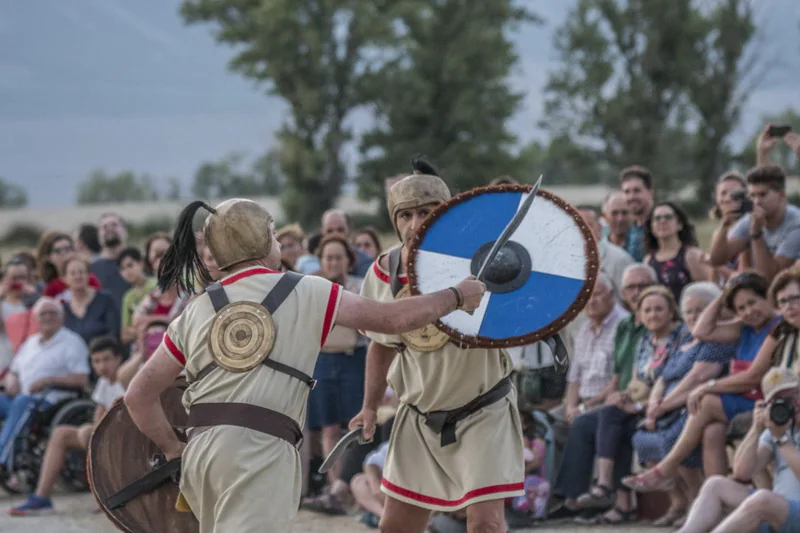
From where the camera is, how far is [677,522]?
7438 millimetres

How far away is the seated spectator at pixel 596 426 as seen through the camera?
778 centimetres

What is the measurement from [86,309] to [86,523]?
244cm

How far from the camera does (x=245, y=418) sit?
3949mm

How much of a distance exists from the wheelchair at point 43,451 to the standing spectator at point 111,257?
5.25 feet

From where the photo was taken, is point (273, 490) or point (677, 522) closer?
point (273, 490)

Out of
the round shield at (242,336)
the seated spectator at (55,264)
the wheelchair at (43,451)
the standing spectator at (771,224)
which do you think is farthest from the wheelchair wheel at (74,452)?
the round shield at (242,336)

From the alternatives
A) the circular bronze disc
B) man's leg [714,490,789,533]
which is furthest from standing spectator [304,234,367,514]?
the circular bronze disc

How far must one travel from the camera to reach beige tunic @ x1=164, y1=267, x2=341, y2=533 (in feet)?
12.8

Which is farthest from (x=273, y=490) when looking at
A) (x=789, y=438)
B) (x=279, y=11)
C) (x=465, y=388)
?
(x=279, y=11)

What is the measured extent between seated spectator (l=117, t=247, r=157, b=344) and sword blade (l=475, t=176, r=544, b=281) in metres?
5.95

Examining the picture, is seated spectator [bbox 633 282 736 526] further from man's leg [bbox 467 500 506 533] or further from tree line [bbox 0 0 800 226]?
tree line [bbox 0 0 800 226]

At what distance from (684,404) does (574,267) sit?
3.00 meters

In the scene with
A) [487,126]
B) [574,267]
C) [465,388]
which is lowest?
[465,388]

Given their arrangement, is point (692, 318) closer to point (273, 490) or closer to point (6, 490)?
point (273, 490)
